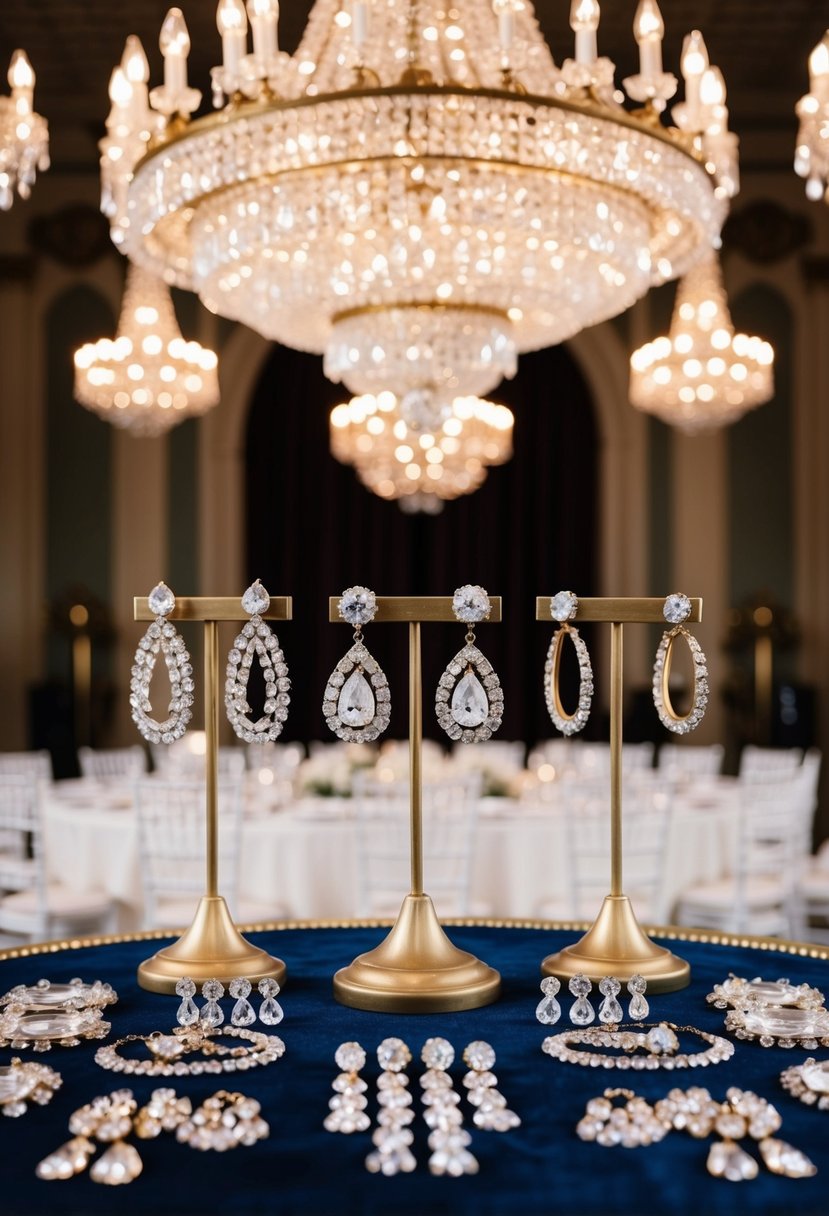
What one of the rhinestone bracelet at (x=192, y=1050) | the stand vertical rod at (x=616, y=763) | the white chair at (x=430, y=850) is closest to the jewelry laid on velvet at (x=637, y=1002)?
the stand vertical rod at (x=616, y=763)

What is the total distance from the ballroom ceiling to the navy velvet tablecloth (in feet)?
27.8

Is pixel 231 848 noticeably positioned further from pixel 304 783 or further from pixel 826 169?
pixel 826 169

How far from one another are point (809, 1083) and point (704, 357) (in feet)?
21.5

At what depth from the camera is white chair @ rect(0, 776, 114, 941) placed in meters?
5.42

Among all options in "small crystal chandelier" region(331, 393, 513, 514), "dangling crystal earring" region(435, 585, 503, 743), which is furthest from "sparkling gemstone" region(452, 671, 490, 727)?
"small crystal chandelier" region(331, 393, 513, 514)

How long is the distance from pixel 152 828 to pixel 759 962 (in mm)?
3679

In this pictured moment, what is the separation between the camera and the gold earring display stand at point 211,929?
6.42 feet

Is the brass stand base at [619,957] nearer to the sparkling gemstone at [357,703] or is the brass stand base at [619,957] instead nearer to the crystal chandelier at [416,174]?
the sparkling gemstone at [357,703]

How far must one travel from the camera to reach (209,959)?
6.60 ft

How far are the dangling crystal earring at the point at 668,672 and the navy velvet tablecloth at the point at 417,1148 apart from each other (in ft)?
1.38

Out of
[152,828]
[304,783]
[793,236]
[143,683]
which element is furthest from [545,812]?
[793,236]

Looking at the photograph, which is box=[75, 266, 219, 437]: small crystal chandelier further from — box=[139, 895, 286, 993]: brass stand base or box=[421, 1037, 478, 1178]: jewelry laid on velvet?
box=[421, 1037, 478, 1178]: jewelry laid on velvet

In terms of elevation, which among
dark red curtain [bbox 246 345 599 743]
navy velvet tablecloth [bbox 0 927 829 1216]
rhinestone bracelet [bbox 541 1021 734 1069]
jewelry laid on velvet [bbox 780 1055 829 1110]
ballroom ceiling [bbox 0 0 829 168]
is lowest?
navy velvet tablecloth [bbox 0 927 829 1216]

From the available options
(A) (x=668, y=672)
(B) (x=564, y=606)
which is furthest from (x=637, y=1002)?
(B) (x=564, y=606)
